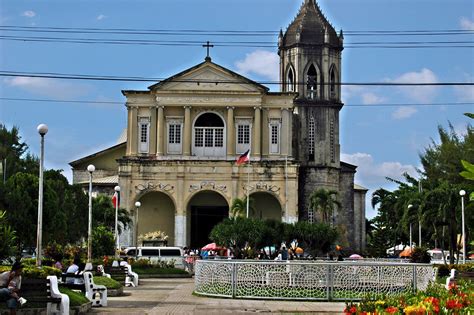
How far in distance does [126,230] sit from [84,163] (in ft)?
47.0

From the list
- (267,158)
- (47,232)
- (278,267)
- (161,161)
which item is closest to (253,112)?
(267,158)

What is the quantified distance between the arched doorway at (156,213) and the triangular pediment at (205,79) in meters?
8.85

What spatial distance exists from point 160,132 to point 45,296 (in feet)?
180

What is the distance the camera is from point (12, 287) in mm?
17750

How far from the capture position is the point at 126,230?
70750mm

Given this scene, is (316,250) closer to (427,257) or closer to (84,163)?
(427,257)

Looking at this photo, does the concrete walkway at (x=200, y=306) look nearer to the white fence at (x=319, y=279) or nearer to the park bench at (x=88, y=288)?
the park bench at (x=88, y=288)

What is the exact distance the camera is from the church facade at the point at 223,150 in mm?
71875

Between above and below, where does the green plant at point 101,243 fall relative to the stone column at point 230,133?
below

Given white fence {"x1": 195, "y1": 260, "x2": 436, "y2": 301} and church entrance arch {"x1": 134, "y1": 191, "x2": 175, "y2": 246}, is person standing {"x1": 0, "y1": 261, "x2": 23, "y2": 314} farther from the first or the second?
church entrance arch {"x1": 134, "y1": 191, "x2": 175, "y2": 246}

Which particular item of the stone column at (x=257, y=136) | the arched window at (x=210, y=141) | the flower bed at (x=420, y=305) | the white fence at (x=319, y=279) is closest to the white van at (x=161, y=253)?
the stone column at (x=257, y=136)

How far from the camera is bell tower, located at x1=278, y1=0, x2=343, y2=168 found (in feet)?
255

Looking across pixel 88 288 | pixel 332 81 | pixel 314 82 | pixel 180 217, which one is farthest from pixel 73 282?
pixel 332 81

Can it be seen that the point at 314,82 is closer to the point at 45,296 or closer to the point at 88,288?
the point at 88,288
